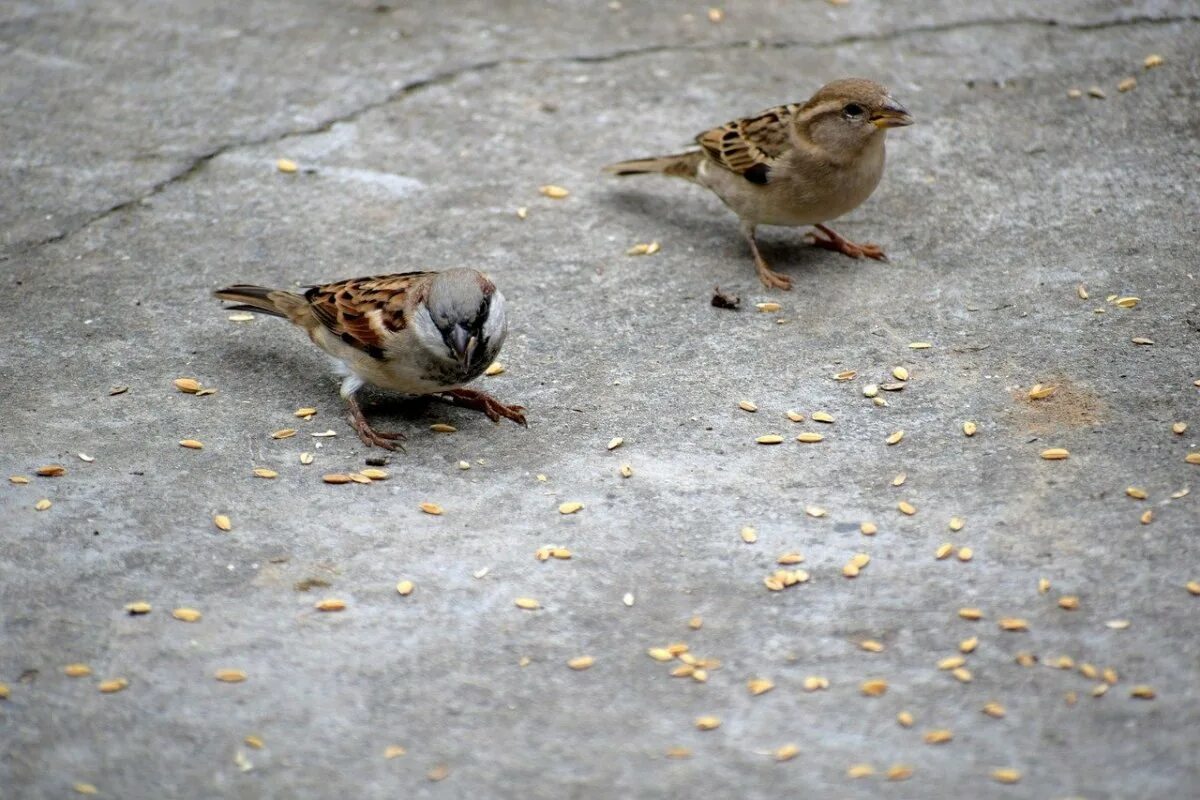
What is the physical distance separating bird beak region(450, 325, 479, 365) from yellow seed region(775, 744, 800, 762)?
181 cm

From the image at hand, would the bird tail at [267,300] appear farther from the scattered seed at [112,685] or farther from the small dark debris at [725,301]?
the scattered seed at [112,685]

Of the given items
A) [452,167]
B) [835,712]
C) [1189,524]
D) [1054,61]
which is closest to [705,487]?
[835,712]

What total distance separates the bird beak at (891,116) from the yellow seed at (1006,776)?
300 centimetres

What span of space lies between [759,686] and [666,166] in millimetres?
3278

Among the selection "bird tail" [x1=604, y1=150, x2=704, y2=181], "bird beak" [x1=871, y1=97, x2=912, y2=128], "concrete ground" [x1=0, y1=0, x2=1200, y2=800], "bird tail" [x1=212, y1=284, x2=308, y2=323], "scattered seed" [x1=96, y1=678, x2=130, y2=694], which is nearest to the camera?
"concrete ground" [x1=0, y1=0, x2=1200, y2=800]

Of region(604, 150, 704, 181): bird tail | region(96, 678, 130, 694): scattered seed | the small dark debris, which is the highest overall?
region(604, 150, 704, 181): bird tail

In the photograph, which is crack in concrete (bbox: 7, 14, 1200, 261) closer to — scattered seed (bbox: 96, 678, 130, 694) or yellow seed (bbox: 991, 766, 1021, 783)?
scattered seed (bbox: 96, 678, 130, 694)

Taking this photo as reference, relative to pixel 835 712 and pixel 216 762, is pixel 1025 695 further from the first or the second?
pixel 216 762

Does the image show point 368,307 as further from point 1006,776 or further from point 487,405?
point 1006,776

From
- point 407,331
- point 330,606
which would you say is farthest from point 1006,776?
point 407,331

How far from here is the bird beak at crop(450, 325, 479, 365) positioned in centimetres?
460

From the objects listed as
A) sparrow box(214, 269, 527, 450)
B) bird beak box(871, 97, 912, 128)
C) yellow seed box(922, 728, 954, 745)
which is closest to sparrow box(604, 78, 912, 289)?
bird beak box(871, 97, 912, 128)

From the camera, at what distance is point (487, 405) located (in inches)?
198

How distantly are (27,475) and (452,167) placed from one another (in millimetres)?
2793
